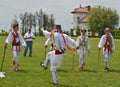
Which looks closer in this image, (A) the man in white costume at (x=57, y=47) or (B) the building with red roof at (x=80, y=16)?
(A) the man in white costume at (x=57, y=47)

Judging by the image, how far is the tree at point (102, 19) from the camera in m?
127

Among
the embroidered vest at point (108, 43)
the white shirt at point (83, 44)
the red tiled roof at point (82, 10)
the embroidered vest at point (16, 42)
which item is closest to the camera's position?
the embroidered vest at point (16, 42)

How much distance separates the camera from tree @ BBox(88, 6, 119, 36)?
126894 millimetres

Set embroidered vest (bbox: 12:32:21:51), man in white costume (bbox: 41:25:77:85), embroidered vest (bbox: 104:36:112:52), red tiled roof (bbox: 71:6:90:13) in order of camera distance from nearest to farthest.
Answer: man in white costume (bbox: 41:25:77:85), embroidered vest (bbox: 12:32:21:51), embroidered vest (bbox: 104:36:112:52), red tiled roof (bbox: 71:6:90:13)

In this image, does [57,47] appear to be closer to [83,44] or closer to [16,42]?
[16,42]

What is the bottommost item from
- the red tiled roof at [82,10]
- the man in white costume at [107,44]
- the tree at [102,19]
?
the man in white costume at [107,44]

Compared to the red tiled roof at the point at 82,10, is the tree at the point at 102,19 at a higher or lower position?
lower

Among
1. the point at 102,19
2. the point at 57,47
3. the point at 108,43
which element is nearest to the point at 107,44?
the point at 108,43

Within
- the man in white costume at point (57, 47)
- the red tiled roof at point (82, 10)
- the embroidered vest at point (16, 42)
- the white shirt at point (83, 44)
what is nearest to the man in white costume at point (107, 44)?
the white shirt at point (83, 44)

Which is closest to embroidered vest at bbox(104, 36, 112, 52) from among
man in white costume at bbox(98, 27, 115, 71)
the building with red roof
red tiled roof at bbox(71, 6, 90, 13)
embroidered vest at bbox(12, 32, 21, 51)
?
man in white costume at bbox(98, 27, 115, 71)

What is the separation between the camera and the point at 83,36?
20.6 metres

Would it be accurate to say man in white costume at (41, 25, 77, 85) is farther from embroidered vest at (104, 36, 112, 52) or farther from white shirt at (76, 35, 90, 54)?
embroidered vest at (104, 36, 112, 52)

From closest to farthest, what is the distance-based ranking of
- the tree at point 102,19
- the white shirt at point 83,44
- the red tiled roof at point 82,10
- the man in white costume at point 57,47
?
the man in white costume at point 57,47
the white shirt at point 83,44
the tree at point 102,19
the red tiled roof at point 82,10

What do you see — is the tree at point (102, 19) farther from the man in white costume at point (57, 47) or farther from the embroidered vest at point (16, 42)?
the man in white costume at point (57, 47)
